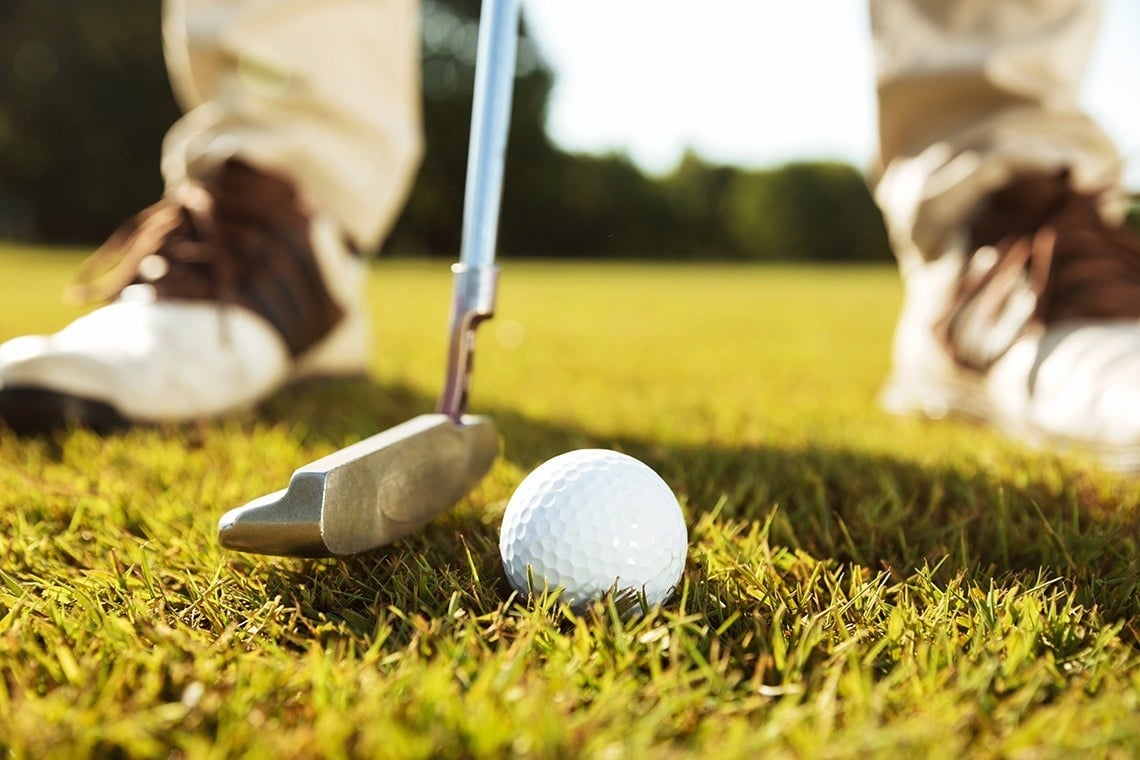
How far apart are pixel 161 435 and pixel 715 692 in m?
1.60

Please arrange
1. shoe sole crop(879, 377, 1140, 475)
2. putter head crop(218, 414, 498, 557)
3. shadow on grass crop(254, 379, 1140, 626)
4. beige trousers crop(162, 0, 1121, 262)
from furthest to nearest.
Result: beige trousers crop(162, 0, 1121, 262)
shoe sole crop(879, 377, 1140, 475)
shadow on grass crop(254, 379, 1140, 626)
putter head crop(218, 414, 498, 557)

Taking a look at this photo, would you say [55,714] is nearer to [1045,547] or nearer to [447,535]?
→ [447,535]

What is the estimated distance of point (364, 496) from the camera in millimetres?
1296

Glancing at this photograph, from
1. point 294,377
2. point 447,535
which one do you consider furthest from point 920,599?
point 294,377

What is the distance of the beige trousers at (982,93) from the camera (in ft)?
8.25

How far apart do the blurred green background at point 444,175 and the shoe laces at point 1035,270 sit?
28147mm

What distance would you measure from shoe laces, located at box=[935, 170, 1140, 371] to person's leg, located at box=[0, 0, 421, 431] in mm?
1773

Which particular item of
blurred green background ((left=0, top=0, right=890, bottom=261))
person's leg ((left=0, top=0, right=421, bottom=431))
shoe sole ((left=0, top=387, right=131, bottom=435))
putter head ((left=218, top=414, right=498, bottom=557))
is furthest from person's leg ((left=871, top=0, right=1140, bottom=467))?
blurred green background ((left=0, top=0, right=890, bottom=261))

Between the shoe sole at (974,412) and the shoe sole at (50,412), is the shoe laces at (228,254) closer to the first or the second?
the shoe sole at (50,412)

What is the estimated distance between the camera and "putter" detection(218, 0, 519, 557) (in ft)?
3.98

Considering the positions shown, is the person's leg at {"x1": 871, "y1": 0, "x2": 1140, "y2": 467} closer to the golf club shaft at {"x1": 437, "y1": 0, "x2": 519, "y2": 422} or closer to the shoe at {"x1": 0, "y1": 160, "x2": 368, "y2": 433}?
the golf club shaft at {"x1": 437, "y1": 0, "x2": 519, "y2": 422}

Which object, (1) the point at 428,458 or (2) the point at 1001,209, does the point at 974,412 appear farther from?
(1) the point at 428,458

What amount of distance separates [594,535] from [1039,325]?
1.60m

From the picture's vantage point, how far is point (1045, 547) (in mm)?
1407
